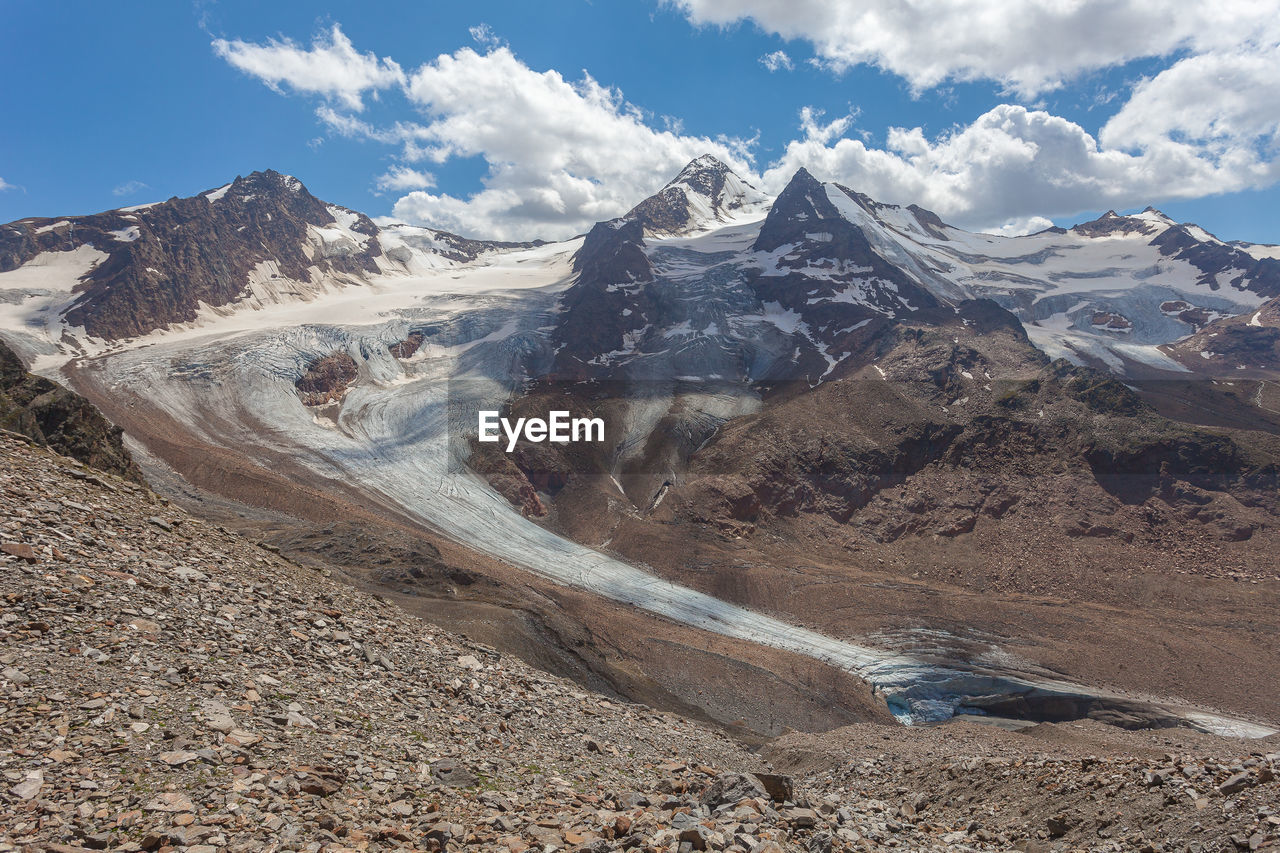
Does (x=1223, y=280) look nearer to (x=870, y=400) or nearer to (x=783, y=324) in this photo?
(x=783, y=324)

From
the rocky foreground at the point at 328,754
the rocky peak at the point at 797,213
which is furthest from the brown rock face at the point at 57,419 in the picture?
the rocky peak at the point at 797,213

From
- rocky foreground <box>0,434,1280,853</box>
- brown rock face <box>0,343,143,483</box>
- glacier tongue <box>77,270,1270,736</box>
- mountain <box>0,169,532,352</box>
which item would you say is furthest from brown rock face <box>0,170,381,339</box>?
rocky foreground <box>0,434,1280,853</box>

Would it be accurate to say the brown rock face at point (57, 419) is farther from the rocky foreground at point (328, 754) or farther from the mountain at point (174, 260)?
the mountain at point (174, 260)

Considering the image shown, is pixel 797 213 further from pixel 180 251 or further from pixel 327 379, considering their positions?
pixel 180 251

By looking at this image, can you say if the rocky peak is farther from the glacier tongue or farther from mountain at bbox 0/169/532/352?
mountain at bbox 0/169/532/352

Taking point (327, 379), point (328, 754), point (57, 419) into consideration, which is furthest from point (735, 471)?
point (328, 754)

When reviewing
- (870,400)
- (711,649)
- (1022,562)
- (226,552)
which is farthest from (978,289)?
(226,552)
